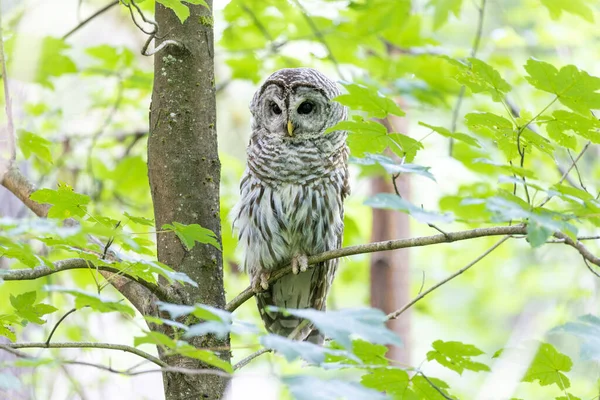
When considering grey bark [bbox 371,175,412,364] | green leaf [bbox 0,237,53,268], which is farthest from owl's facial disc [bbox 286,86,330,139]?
green leaf [bbox 0,237,53,268]

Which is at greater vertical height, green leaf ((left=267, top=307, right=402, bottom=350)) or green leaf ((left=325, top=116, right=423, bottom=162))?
green leaf ((left=325, top=116, right=423, bottom=162))

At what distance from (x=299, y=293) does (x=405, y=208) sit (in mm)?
2619

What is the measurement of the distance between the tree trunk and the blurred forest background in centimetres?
21

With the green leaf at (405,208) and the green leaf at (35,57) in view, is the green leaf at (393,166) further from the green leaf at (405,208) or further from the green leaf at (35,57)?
the green leaf at (35,57)

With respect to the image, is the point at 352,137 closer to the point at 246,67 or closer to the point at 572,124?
the point at 572,124

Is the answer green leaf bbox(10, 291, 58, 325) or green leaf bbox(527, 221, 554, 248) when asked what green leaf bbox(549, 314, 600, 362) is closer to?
green leaf bbox(527, 221, 554, 248)

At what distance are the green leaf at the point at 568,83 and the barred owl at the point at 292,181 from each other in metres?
1.75

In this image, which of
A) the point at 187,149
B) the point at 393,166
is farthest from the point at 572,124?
the point at 187,149

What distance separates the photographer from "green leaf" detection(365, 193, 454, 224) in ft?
5.31

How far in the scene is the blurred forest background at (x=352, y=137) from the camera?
11.0 feet

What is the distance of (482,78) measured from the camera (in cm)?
215

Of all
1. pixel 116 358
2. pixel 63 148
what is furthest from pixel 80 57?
pixel 116 358

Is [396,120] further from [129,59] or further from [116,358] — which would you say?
[116,358]

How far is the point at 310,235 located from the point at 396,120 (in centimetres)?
203
